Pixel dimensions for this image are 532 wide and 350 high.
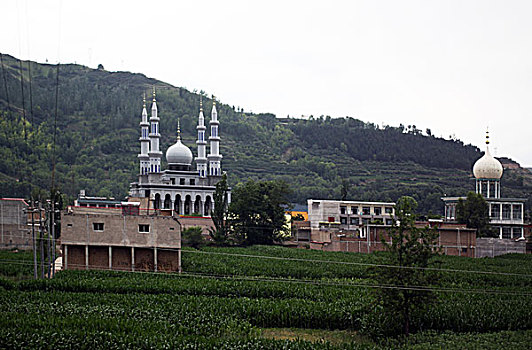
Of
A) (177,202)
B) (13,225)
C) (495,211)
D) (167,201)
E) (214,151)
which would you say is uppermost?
(214,151)

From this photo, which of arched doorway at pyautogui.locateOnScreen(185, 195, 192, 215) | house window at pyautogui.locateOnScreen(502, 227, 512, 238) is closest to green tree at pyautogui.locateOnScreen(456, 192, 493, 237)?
house window at pyautogui.locateOnScreen(502, 227, 512, 238)

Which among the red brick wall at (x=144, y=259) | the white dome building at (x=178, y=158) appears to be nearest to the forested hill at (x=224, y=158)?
the white dome building at (x=178, y=158)

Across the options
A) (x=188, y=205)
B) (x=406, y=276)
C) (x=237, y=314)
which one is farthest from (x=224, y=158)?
(x=406, y=276)

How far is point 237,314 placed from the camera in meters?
32.9

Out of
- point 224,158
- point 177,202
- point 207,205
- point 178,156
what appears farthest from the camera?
point 224,158

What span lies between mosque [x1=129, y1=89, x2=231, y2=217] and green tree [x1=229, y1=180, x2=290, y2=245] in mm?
13066

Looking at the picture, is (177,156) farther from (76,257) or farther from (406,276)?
(406,276)

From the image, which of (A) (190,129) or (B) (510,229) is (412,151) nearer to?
(A) (190,129)

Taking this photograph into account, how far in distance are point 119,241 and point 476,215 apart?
155 ft

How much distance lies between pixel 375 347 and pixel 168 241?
23.9 meters

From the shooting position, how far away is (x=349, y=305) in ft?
115

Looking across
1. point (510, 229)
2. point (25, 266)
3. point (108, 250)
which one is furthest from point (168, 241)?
point (510, 229)

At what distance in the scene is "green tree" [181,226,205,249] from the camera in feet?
222

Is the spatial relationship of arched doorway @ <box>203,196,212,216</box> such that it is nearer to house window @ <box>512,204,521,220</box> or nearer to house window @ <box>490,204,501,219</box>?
house window @ <box>490,204,501,219</box>
